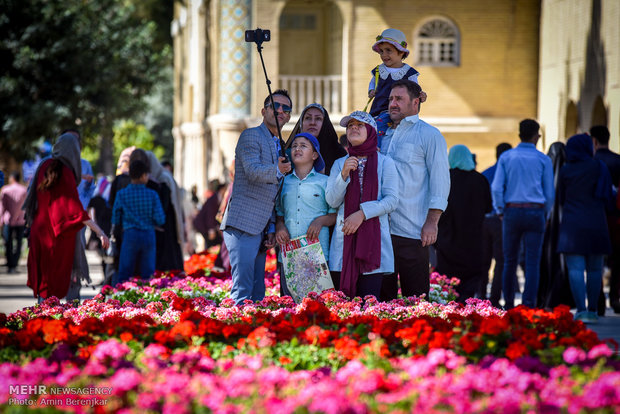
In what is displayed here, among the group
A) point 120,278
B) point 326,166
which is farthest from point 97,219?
point 326,166

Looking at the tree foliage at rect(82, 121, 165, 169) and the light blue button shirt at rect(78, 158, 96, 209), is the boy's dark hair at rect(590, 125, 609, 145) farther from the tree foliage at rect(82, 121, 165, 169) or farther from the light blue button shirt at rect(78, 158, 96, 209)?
the tree foliage at rect(82, 121, 165, 169)

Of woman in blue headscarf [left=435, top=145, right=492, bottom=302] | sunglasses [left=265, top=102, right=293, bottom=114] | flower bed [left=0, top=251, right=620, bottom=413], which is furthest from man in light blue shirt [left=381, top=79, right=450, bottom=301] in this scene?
woman in blue headscarf [left=435, top=145, right=492, bottom=302]

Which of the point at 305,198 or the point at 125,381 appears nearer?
the point at 125,381

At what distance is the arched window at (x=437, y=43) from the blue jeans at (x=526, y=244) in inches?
663

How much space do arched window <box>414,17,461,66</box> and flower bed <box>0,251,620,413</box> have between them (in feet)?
68.7

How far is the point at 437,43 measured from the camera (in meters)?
28.3

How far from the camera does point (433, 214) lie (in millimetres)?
8305

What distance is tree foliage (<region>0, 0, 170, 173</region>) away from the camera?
31328 millimetres

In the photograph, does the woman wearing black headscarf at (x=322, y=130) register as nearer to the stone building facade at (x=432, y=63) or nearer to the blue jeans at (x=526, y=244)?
Answer: the blue jeans at (x=526, y=244)

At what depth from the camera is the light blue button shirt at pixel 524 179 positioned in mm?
11664

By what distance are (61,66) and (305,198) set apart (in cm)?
2523

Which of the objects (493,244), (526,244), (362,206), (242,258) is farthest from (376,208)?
(493,244)

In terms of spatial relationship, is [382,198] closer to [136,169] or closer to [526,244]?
[526,244]

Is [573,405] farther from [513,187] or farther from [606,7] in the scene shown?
[606,7]
